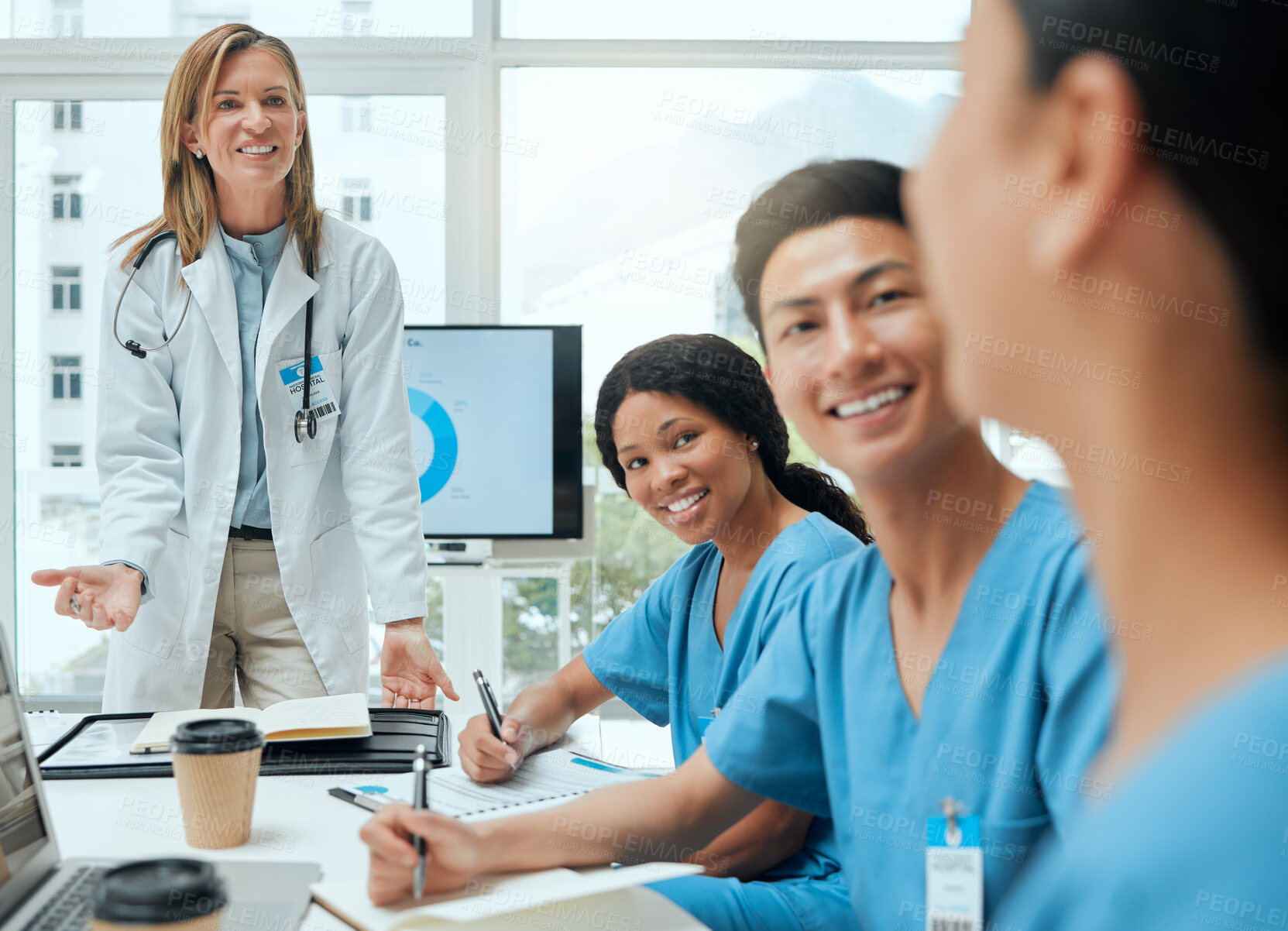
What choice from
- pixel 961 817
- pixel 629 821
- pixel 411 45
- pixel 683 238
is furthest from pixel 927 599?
pixel 411 45

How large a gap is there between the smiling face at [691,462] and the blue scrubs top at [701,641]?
8 centimetres

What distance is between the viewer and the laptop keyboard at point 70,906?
70 cm

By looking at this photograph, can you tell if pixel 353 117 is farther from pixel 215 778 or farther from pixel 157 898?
pixel 157 898

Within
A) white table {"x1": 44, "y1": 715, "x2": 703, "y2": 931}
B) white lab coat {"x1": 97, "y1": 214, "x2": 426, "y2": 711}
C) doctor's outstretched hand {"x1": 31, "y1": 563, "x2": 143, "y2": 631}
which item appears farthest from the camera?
white lab coat {"x1": 97, "y1": 214, "x2": 426, "y2": 711}

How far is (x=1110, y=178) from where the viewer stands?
0.23 meters

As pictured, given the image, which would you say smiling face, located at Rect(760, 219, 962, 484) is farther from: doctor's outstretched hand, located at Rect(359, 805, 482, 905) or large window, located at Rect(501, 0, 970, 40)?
large window, located at Rect(501, 0, 970, 40)

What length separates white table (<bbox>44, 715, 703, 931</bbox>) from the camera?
898mm

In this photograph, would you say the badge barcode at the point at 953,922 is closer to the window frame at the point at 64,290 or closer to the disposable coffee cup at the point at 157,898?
the disposable coffee cup at the point at 157,898

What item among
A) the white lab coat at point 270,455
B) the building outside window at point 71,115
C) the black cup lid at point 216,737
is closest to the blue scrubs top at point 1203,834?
the black cup lid at point 216,737

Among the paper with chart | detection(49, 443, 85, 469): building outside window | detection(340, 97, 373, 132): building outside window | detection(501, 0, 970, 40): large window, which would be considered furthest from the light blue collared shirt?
detection(49, 443, 85, 469): building outside window

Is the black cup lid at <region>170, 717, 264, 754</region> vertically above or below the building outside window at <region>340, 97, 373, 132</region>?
below

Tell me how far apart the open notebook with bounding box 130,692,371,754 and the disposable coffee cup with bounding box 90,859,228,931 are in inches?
22.4

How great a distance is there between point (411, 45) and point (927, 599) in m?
3.16

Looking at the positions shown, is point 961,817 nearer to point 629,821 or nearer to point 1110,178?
point 629,821
